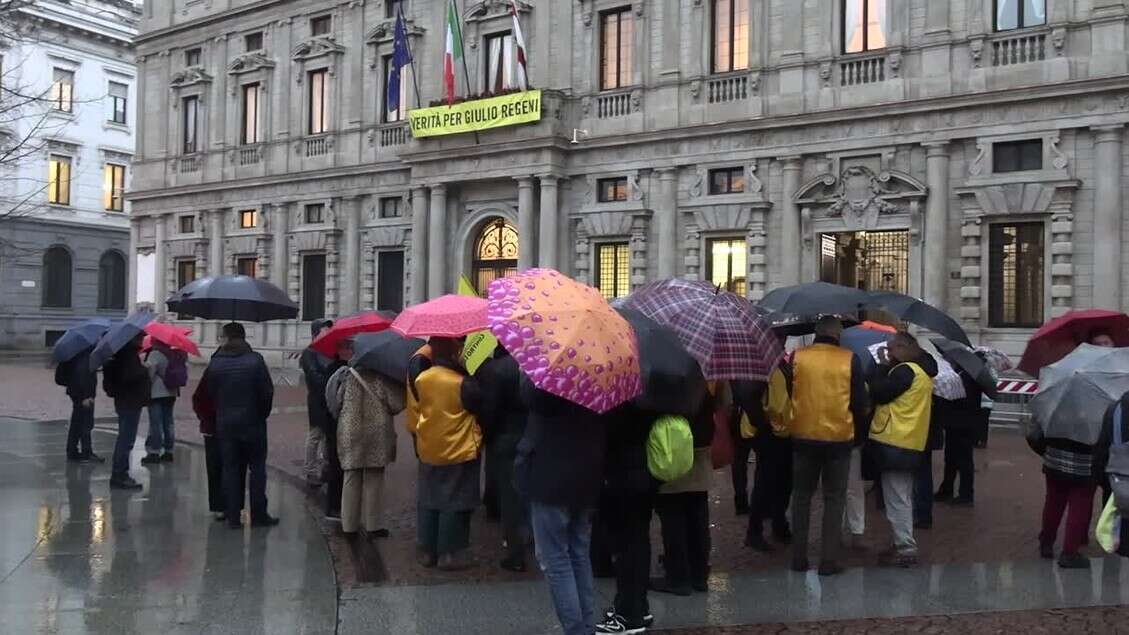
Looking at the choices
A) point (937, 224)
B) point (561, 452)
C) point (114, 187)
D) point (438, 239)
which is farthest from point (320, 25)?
point (561, 452)

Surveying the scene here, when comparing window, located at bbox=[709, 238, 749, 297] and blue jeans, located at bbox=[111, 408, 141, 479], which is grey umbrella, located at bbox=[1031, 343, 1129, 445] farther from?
window, located at bbox=[709, 238, 749, 297]

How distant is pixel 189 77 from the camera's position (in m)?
33.2

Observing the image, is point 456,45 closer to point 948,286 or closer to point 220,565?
point 948,286

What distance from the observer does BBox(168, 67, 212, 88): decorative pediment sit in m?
32.8

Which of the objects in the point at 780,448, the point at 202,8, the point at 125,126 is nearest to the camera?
the point at 780,448

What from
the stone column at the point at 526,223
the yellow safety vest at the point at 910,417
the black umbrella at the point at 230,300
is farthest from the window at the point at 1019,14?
the black umbrella at the point at 230,300

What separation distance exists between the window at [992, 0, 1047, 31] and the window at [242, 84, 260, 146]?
22.0 m

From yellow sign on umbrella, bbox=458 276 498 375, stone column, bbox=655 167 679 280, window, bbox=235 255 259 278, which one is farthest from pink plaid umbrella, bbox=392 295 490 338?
window, bbox=235 255 259 278

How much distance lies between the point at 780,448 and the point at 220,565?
473 centimetres

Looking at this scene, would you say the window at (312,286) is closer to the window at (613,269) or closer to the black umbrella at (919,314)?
the window at (613,269)

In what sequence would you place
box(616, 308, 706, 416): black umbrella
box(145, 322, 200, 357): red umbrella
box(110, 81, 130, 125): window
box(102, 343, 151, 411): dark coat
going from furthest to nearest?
Answer: box(110, 81, 130, 125): window < box(145, 322, 200, 357): red umbrella < box(102, 343, 151, 411): dark coat < box(616, 308, 706, 416): black umbrella

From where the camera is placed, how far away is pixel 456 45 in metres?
25.1

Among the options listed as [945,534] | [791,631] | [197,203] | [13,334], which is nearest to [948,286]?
[945,534]

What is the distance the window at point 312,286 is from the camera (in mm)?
30016
